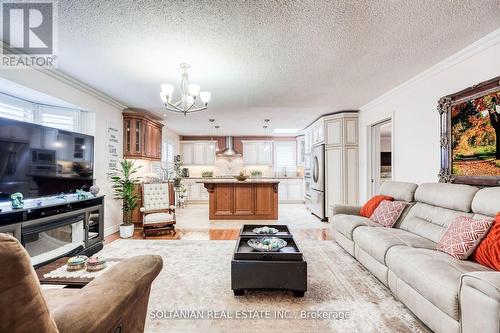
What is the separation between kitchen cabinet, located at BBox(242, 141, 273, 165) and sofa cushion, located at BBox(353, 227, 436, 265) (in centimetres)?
613

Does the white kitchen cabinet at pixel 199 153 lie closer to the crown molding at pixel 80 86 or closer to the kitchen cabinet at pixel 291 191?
the kitchen cabinet at pixel 291 191

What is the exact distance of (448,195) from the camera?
8.55 ft

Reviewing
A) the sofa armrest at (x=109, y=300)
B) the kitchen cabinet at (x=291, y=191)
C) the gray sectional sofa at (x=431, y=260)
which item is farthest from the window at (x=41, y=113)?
the kitchen cabinet at (x=291, y=191)

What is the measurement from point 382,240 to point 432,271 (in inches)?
29.3

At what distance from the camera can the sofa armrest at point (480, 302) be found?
4.07ft

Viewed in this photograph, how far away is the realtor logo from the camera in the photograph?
6.52 feet

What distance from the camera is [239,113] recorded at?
5.70 meters

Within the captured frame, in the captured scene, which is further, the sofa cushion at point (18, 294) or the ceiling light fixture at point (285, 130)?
the ceiling light fixture at point (285, 130)

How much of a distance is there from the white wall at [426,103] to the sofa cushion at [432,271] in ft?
5.51

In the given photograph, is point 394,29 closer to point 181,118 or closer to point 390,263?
point 390,263

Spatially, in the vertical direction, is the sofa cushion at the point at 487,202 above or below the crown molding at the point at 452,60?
below

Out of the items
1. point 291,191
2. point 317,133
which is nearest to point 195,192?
point 291,191

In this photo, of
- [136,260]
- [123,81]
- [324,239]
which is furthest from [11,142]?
[324,239]

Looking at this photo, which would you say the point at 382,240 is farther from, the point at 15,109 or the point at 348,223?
the point at 15,109
